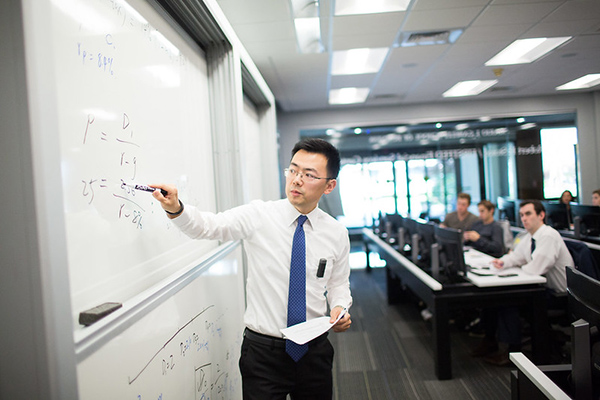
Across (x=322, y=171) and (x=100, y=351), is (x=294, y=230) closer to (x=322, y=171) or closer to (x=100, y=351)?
(x=322, y=171)

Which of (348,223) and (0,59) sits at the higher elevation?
(0,59)

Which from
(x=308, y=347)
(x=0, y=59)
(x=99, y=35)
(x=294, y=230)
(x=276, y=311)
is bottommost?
(x=308, y=347)

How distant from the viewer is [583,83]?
6.09 meters

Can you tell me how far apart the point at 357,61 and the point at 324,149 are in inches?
131

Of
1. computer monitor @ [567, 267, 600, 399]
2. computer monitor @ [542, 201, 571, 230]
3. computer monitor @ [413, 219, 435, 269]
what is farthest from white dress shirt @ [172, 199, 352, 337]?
computer monitor @ [542, 201, 571, 230]

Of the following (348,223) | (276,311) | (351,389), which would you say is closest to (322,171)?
(276,311)

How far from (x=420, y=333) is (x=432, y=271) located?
0.93 metres

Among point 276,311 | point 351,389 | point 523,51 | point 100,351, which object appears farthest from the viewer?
point 523,51

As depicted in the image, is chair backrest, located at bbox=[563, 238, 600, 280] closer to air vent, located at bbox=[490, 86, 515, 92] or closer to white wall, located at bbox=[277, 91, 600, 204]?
air vent, located at bbox=[490, 86, 515, 92]

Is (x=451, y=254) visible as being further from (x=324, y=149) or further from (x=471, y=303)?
(x=324, y=149)

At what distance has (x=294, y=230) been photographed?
151cm

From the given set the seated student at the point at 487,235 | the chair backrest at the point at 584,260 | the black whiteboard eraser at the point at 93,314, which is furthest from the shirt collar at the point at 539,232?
the black whiteboard eraser at the point at 93,314

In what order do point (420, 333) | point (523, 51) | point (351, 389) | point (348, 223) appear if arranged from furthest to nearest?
point (348, 223), point (523, 51), point (420, 333), point (351, 389)

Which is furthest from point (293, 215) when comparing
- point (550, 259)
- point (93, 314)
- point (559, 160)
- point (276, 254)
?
point (559, 160)
